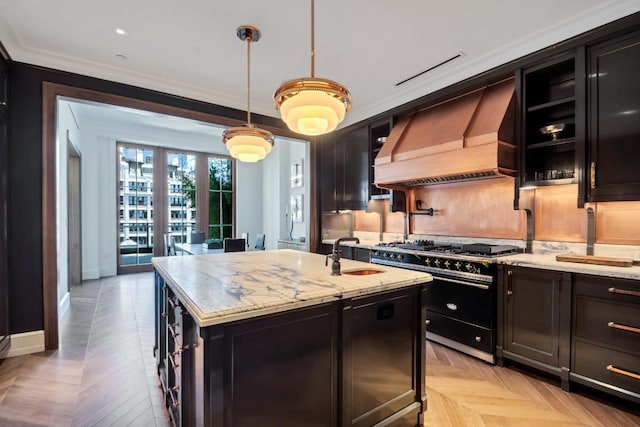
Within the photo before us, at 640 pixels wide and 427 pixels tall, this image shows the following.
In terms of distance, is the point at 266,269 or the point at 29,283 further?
the point at 29,283

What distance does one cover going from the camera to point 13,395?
2.28 meters

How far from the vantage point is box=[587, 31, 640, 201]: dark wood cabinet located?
2.25 metres

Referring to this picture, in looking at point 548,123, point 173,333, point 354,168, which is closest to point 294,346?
point 173,333

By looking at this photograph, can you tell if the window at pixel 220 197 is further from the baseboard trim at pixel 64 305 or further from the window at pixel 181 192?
the baseboard trim at pixel 64 305

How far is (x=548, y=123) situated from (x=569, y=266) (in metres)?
1.42

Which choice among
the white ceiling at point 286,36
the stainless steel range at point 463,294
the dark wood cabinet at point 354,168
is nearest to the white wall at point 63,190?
the white ceiling at point 286,36

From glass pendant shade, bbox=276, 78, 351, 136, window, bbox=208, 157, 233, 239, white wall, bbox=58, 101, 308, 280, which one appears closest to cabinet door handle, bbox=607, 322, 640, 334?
glass pendant shade, bbox=276, 78, 351, 136

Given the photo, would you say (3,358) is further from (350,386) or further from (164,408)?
(350,386)

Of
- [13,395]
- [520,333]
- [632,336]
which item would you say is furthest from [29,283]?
[632,336]

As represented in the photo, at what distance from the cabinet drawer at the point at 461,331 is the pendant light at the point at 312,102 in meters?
2.33

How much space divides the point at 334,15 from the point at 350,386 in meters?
2.57

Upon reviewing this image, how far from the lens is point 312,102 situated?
161 centimetres

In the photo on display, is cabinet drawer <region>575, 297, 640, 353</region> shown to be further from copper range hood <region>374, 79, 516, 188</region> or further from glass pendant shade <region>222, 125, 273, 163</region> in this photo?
glass pendant shade <region>222, 125, 273, 163</region>

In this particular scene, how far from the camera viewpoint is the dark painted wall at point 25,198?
294 centimetres
